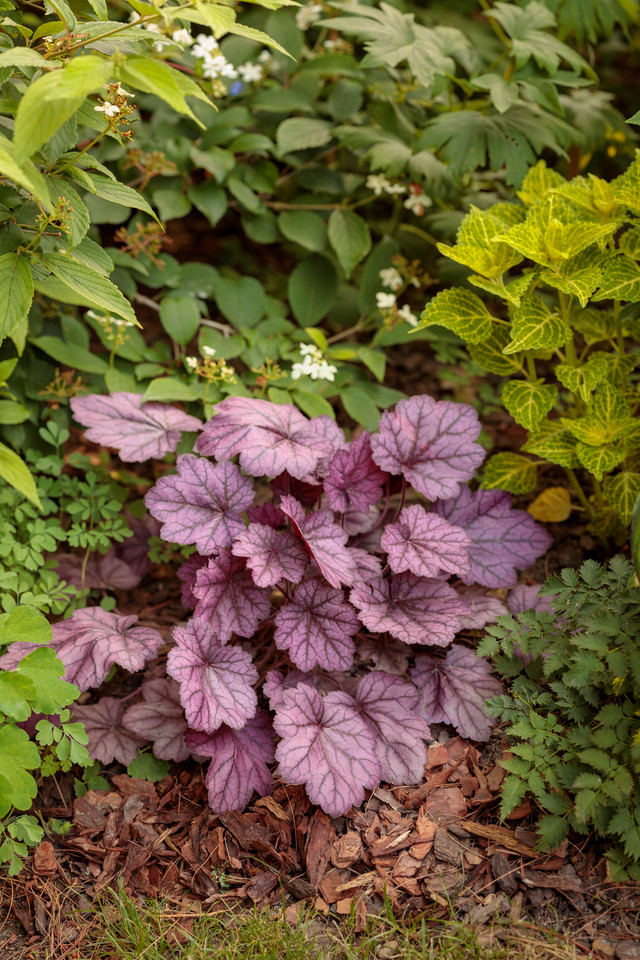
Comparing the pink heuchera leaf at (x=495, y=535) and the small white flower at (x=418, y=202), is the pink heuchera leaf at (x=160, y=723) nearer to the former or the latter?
the pink heuchera leaf at (x=495, y=535)

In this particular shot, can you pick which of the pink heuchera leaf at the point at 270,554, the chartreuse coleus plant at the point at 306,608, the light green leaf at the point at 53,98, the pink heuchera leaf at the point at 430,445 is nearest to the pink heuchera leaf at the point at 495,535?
the chartreuse coleus plant at the point at 306,608

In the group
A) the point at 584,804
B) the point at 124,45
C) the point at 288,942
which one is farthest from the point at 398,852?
the point at 124,45

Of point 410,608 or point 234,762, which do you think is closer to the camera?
point 234,762

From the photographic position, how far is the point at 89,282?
5.09 feet

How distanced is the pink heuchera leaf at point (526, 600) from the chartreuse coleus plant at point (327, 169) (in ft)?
2.28

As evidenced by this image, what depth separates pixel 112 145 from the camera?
7.84 ft

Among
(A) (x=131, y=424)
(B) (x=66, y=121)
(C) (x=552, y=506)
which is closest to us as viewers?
(B) (x=66, y=121)

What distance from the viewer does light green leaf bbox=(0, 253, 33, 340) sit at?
1.48 meters

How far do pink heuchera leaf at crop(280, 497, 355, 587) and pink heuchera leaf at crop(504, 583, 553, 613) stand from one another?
1.58 feet

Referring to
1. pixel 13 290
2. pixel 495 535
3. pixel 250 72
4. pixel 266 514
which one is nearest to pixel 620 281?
pixel 495 535

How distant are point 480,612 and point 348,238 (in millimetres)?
1342

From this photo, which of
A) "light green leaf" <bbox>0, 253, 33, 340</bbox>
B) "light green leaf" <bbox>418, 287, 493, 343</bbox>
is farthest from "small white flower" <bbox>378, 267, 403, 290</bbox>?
"light green leaf" <bbox>0, 253, 33, 340</bbox>

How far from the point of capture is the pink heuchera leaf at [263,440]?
1797mm

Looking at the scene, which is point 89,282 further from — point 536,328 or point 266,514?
point 536,328
